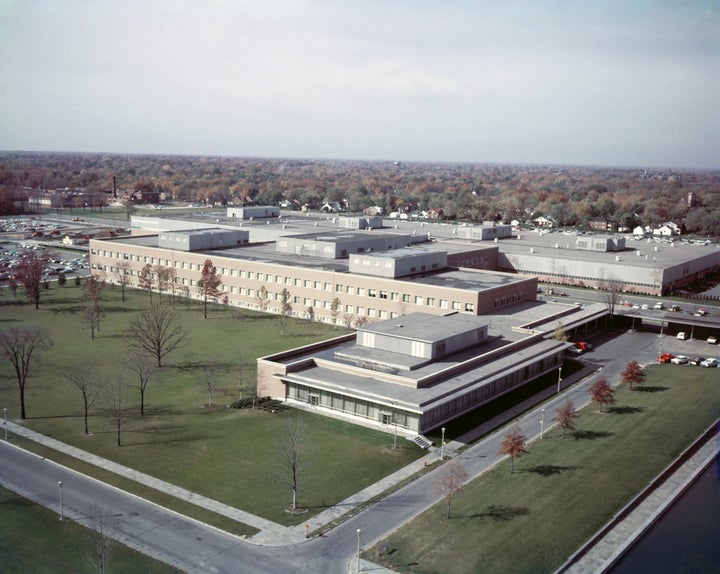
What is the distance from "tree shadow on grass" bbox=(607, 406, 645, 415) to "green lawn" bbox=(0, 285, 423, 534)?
17293 millimetres

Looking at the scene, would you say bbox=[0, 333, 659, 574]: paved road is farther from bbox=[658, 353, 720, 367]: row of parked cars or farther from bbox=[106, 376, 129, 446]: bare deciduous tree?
bbox=[658, 353, 720, 367]: row of parked cars

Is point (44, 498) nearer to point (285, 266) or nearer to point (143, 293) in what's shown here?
point (285, 266)

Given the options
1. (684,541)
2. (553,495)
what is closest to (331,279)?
(553,495)

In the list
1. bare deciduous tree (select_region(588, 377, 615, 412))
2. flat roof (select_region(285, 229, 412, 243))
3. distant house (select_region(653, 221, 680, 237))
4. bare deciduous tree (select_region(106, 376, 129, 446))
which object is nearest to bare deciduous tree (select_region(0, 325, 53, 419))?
bare deciduous tree (select_region(106, 376, 129, 446))

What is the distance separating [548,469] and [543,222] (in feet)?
493

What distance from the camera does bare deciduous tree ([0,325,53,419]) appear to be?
149ft

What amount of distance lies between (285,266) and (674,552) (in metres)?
53.7

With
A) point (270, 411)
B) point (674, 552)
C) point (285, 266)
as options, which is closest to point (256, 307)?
point (285, 266)

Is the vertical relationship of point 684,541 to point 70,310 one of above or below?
below

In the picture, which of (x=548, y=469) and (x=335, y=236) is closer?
(x=548, y=469)

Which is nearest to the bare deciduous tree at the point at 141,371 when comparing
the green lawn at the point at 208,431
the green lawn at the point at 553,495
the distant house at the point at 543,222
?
the green lawn at the point at 208,431

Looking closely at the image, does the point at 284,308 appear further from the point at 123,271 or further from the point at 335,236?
the point at 123,271

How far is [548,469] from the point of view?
38.8 meters

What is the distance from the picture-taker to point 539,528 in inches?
Answer: 1264
